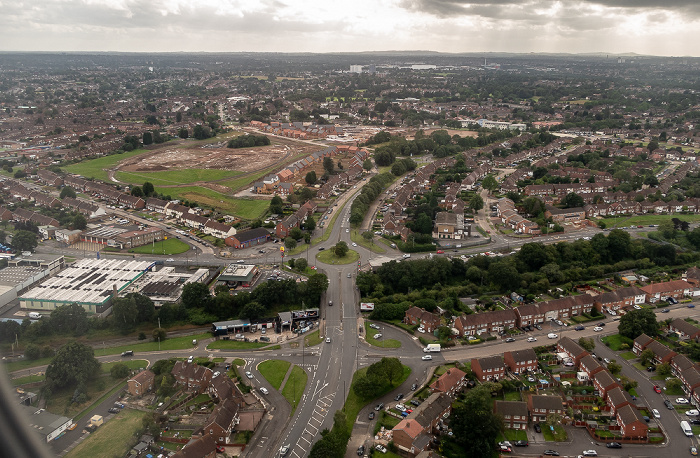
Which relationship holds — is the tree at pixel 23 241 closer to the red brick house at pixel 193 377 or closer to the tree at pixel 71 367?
the tree at pixel 71 367

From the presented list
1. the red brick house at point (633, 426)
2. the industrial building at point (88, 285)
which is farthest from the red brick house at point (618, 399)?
the industrial building at point (88, 285)

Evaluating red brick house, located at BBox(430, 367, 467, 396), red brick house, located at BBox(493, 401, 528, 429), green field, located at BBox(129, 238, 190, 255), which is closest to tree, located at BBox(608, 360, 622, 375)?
red brick house, located at BBox(493, 401, 528, 429)

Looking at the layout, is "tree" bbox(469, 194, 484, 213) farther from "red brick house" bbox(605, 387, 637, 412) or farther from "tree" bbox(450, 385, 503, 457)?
"tree" bbox(450, 385, 503, 457)

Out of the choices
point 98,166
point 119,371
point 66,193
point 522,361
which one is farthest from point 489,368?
point 98,166

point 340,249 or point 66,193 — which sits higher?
point 66,193

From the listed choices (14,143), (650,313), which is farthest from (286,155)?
(650,313)

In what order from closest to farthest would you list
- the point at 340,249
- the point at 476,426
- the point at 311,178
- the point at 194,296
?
the point at 476,426
the point at 194,296
the point at 340,249
the point at 311,178

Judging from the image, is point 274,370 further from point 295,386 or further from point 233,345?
point 233,345
